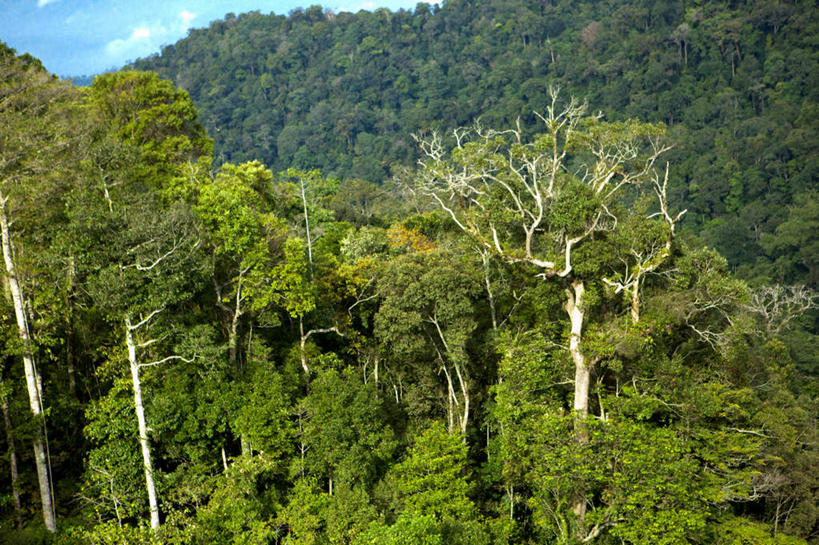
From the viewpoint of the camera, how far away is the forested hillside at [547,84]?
66125 mm

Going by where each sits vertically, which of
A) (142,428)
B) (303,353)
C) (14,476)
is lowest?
(14,476)

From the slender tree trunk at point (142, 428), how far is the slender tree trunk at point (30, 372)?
1.97m

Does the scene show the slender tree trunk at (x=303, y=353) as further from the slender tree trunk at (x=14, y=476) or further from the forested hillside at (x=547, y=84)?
the forested hillside at (x=547, y=84)

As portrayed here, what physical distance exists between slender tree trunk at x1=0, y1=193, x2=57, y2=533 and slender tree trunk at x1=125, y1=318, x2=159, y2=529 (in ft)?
6.48

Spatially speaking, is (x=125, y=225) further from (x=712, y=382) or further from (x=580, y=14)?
(x=580, y=14)

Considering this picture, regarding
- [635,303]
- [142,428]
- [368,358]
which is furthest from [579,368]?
[142,428]

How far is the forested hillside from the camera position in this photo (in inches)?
2603

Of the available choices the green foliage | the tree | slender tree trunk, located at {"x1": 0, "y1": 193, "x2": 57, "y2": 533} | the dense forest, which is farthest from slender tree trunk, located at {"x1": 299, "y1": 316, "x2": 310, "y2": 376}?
slender tree trunk, located at {"x1": 0, "y1": 193, "x2": 57, "y2": 533}

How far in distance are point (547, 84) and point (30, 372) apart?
310ft

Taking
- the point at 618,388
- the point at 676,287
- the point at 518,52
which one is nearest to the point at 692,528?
the point at 618,388

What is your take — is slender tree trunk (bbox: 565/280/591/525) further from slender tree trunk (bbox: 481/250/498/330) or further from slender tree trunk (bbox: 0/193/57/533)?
slender tree trunk (bbox: 0/193/57/533)

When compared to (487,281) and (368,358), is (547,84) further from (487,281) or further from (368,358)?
(368,358)

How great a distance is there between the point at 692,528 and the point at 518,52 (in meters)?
114

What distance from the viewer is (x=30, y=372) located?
1338 centimetres
